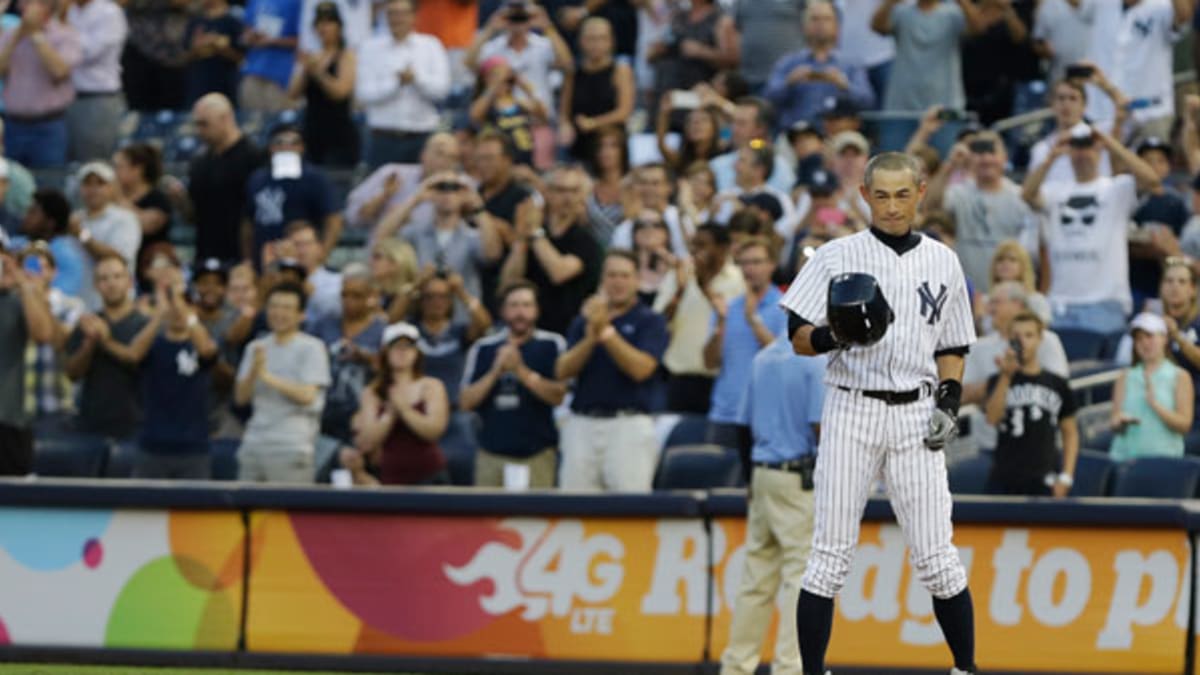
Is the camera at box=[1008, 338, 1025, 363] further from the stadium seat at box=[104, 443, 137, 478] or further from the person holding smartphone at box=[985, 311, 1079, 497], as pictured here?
the stadium seat at box=[104, 443, 137, 478]

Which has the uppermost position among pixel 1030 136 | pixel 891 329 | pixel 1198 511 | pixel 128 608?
pixel 1030 136

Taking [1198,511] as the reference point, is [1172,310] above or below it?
above

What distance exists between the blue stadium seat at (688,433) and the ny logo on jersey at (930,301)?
4.98 meters

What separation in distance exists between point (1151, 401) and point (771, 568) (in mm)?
3233

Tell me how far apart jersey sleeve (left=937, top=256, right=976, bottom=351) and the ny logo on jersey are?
0.06m

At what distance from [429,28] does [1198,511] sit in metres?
8.84

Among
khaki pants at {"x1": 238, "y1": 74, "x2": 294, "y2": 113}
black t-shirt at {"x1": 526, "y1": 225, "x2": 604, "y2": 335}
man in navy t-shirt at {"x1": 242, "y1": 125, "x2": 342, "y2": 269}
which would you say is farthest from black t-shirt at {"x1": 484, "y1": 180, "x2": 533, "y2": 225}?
khaki pants at {"x1": 238, "y1": 74, "x2": 294, "y2": 113}

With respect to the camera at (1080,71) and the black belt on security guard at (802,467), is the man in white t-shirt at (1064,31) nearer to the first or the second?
the camera at (1080,71)

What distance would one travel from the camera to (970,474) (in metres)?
13.1

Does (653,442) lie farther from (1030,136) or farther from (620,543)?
(1030,136)

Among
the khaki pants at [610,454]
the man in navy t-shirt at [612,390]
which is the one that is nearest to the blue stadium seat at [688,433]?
the man in navy t-shirt at [612,390]

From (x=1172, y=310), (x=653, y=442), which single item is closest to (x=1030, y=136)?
(x=1172, y=310)

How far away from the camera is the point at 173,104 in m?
20.1

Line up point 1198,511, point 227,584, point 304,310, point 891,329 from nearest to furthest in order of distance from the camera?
point 891,329 < point 1198,511 < point 227,584 < point 304,310
